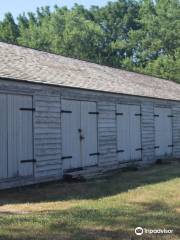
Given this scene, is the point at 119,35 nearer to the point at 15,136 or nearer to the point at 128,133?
the point at 128,133

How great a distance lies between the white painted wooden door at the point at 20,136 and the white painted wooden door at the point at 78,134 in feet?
6.23

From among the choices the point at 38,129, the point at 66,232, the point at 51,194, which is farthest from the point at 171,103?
the point at 66,232

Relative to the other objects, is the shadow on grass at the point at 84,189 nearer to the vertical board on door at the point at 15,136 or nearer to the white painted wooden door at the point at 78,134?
the vertical board on door at the point at 15,136

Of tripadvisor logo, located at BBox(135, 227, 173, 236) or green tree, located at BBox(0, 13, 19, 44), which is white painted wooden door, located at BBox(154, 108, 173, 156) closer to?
tripadvisor logo, located at BBox(135, 227, 173, 236)

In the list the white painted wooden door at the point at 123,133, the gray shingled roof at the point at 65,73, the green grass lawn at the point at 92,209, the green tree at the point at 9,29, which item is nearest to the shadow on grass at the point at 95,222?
the green grass lawn at the point at 92,209

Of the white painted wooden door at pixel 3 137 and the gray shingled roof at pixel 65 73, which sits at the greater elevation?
the gray shingled roof at pixel 65 73

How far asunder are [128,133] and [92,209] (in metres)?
10.8

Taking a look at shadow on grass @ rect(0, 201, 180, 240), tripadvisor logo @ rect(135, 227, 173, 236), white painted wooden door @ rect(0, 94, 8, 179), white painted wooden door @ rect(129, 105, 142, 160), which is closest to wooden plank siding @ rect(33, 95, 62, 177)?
white painted wooden door @ rect(0, 94, 8, 179)

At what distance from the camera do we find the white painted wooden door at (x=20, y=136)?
14345 millimetres

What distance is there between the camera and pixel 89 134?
18375mm

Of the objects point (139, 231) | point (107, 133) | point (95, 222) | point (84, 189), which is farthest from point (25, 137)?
point (139, 231)

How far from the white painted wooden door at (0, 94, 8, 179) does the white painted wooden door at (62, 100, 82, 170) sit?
3015 millimetres

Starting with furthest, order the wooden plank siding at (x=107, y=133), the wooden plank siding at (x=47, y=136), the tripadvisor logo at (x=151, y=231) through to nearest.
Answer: the wooden plank siding at (x=107, y=133), the wooden plank siding at (x=47, y=136), the tripadvisor logo at (x=151, y=231)

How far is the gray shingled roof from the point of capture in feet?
51.9
